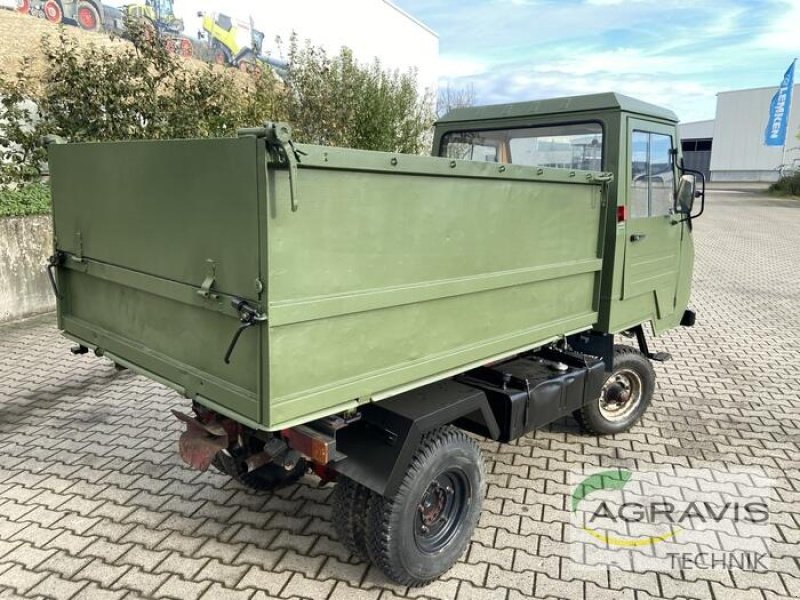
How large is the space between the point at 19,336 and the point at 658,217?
716 cm

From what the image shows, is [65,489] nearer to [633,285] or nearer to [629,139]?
[633,285]

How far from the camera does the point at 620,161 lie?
4.08m

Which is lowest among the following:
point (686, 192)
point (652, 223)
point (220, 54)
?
point (652, 223)

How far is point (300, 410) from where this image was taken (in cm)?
245

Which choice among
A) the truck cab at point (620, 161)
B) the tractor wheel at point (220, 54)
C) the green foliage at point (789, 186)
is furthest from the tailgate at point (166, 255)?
the green foliage at point (789, 186)

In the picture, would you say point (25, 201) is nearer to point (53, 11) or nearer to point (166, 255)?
point (166, 255)

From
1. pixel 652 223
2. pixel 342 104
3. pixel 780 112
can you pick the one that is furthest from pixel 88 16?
pixel 780 112

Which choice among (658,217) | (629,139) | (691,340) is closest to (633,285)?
(658,217)

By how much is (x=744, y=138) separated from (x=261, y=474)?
56.8m

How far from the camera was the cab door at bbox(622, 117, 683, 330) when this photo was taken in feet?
13.9

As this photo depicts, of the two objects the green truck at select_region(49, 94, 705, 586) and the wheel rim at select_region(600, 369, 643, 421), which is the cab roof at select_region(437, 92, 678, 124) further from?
the wheel rim at select_region(600, 369, 643, 421)

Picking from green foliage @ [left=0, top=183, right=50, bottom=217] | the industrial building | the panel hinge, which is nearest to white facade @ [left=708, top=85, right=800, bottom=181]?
the industrial building

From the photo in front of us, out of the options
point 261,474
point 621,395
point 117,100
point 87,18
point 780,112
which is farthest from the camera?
point 780,112

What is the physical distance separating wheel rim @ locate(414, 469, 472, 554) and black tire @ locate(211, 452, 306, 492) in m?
0.87
